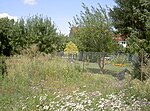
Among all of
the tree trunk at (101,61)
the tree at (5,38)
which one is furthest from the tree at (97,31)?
the tree at (5,38)

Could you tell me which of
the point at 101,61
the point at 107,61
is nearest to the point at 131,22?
the point at 101,61

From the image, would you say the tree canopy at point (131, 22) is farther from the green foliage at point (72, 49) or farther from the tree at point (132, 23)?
the green foliage at point (72, 49)

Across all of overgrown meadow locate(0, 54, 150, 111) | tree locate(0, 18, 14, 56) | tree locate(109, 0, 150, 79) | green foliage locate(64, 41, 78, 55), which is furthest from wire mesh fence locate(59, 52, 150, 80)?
green foliage locate(64, 41, 78, 55)

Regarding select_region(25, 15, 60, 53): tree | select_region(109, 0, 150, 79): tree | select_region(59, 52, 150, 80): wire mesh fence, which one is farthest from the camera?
select_region(25, 15, 60, 53): tree

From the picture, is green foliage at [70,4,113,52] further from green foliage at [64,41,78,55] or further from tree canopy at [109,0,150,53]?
green foliage at [64,41,78,55]

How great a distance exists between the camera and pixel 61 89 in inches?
488

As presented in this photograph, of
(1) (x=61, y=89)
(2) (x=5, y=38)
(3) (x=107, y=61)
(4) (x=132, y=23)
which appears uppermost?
(4) (x=132, y=23)

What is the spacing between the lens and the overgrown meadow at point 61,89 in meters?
7.10

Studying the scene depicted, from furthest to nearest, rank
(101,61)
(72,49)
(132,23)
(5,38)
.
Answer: (72,49)
(5,38)
(101,61)
(132,23)

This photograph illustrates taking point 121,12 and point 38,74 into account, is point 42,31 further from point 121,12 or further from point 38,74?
point 38,74

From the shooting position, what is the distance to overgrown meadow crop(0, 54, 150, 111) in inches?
279

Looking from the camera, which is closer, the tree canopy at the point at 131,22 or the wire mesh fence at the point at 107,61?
the wire mesh fence at the point at 107,61

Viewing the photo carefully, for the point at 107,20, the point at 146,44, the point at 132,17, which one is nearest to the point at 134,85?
the point at 146,44

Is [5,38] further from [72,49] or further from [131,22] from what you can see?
[131,22]
